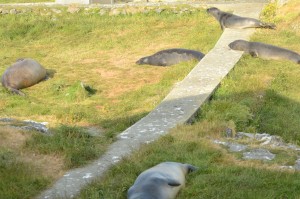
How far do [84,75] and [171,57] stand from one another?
2249 millimetres

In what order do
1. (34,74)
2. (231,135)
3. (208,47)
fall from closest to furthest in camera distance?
(231,135), (34,74), (208,47)

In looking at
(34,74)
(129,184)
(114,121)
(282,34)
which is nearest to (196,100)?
(114,121)

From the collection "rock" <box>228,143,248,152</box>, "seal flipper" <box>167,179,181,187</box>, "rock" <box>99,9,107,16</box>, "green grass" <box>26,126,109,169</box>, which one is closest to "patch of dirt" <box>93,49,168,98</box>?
"green grass" <box>26,126,109,169</box>

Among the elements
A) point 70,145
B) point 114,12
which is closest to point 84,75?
point 70,145

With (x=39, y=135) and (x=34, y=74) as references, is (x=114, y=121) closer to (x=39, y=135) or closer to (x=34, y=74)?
(x=39, y=135)

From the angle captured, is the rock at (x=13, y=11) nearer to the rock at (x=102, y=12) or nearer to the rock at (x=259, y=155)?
the rock at (x=102, y=12)

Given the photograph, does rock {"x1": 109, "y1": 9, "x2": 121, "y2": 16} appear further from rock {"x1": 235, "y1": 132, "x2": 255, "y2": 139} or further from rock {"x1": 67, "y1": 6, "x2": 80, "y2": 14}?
rock {"x1": 235, "y1": 132, "x2": 255, "y2": 139}

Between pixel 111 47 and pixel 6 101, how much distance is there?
552 cm

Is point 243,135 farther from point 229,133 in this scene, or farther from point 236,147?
point 236,147

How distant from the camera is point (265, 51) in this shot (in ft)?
40.3

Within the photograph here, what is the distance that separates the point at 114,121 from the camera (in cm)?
862

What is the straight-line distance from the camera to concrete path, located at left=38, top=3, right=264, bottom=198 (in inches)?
218

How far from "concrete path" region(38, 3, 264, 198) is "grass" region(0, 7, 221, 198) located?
0.21 metres

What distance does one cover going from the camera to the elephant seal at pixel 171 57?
40.8 ft
